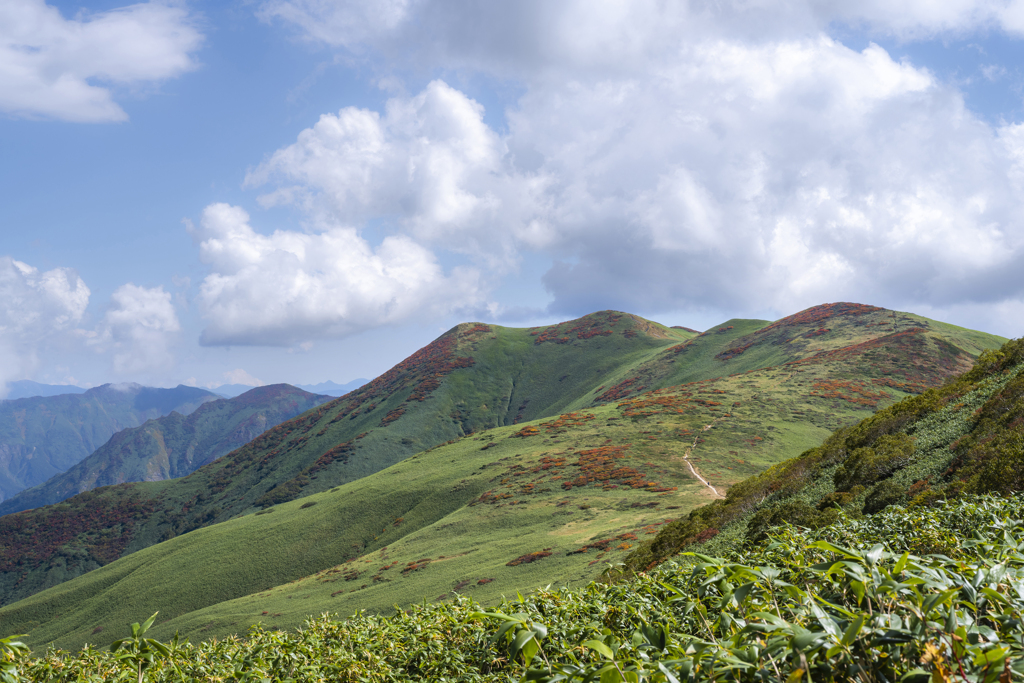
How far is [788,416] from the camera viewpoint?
247 ft

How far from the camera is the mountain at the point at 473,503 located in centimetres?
4800

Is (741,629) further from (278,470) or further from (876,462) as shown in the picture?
(278,470)

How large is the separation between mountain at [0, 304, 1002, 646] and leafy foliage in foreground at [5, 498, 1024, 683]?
1009 inches

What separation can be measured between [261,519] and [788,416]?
285 feet

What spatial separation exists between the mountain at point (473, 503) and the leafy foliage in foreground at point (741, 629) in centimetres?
2563

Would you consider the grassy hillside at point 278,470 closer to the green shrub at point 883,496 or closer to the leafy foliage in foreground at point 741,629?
the green shrub at point 883,496

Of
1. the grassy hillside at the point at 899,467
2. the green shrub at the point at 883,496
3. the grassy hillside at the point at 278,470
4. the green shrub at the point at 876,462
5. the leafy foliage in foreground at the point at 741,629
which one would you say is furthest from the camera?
the grassy hillside at the point at 278,470

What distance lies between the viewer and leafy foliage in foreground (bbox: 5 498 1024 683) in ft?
7.88

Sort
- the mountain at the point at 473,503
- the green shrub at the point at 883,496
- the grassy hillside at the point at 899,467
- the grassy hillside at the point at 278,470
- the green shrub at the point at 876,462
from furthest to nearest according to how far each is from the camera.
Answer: the grassy hillside at the point at 278,470 → the mountain at the point at 473,503 → the green shrub at the point at 876,462 → the green shrub at the point at 883,496 → the grassy hillside at the point at 899,467

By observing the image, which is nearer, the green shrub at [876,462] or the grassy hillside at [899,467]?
the grassy hillside at [899,467]

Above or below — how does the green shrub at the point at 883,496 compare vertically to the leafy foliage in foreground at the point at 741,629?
below

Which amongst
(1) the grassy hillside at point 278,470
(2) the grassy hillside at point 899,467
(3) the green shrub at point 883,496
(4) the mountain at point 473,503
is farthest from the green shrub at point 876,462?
(1) the grassy hillside at point 278,470

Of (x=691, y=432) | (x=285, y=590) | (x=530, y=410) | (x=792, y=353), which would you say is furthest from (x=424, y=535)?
(x=530, y=410)

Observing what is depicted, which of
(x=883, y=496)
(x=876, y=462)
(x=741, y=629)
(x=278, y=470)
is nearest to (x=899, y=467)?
(x=876, y=462)
